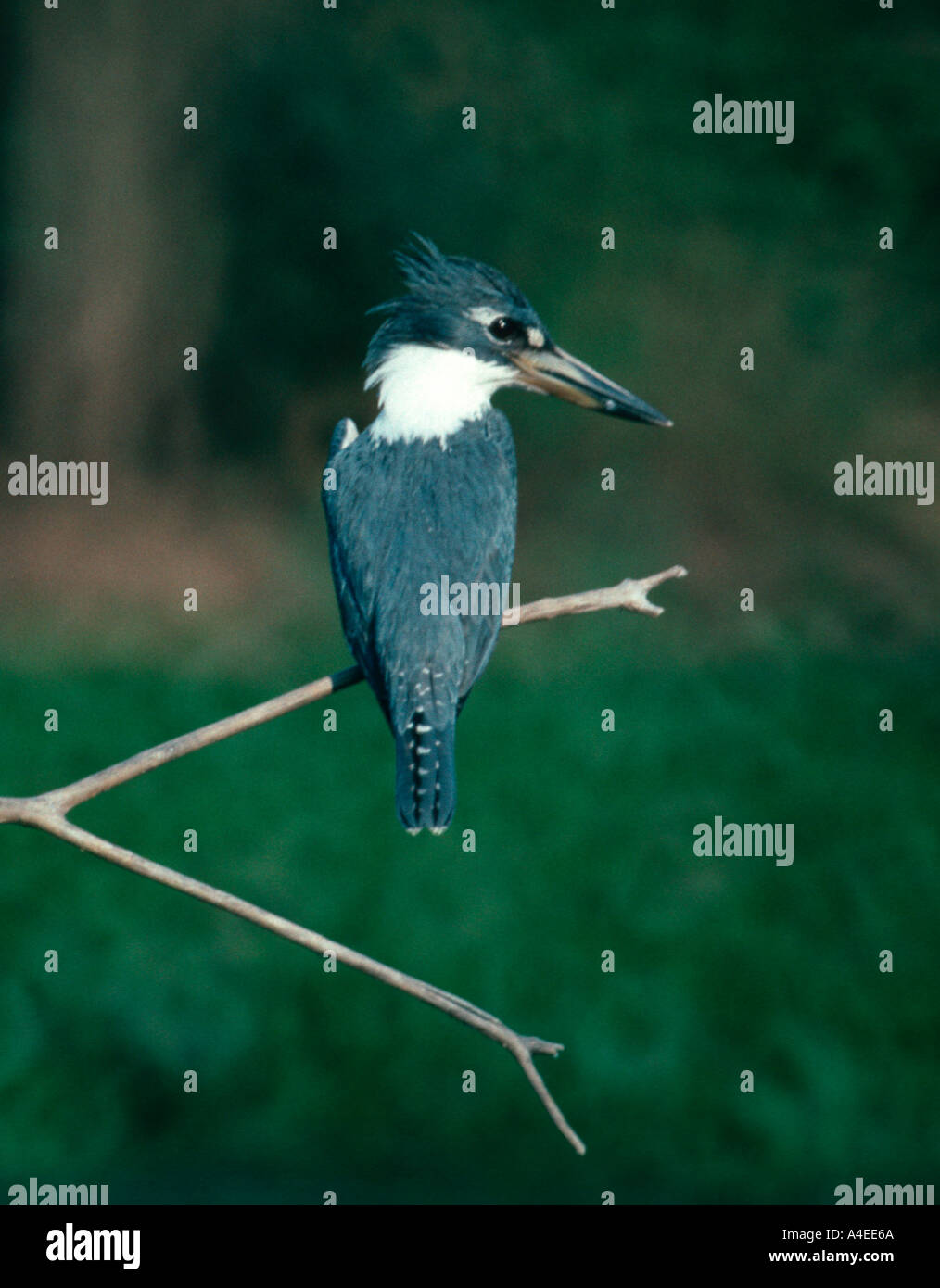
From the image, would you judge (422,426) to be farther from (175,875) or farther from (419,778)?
(175,875)

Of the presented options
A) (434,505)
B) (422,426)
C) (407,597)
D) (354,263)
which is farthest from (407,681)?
(354,263)

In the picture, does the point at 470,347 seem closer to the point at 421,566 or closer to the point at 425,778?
the point at 421,566

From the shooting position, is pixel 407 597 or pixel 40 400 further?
pixel 40 400

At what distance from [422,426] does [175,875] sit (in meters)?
0.91

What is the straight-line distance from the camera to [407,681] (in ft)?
7.20

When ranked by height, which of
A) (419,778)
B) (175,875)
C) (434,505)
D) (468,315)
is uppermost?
(468,315)

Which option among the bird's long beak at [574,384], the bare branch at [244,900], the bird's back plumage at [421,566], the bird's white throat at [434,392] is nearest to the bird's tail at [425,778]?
the bird's back plumage at [421,566]

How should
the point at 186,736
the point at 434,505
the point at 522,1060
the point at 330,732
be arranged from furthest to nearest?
the point at 330,732
the point at 434,505
the point at 186,736
the point at 522,1060

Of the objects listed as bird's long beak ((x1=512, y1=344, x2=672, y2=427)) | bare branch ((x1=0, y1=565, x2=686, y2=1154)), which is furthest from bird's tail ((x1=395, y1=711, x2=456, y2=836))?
bird's long beak ((x1=512, y1=344, x2=672, y2=427))

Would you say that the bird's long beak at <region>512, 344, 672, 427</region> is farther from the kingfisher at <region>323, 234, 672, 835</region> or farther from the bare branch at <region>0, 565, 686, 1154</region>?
the bare branch at <region>0, 565, 686, 1154</region>

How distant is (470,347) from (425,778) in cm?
75

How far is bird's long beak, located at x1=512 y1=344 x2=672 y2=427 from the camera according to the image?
2.51 meters

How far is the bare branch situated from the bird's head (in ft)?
1.36

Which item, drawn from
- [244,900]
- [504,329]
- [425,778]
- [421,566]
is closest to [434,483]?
[421,566]
